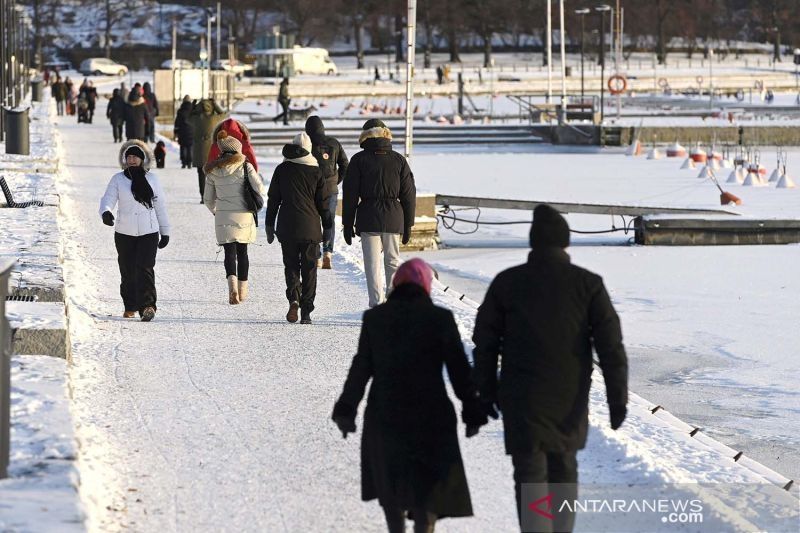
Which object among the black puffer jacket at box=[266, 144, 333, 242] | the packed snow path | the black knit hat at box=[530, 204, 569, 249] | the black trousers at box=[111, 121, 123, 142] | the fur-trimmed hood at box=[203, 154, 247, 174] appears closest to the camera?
the black knit hat at box=[530, 204, 569, 249]

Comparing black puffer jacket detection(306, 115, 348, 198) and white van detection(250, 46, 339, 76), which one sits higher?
white van detection(250, 46, 339, 76)

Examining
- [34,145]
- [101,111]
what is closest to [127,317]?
[34,145]

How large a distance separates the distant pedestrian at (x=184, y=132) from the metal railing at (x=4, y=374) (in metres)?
21.5

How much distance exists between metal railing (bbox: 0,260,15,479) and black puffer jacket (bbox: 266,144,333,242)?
5466 mm

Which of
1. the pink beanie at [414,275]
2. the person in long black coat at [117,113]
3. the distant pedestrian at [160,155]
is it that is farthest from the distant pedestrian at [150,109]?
the pink beanie at [414,275]

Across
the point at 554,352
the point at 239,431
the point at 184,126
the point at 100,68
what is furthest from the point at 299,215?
the point at 100,68

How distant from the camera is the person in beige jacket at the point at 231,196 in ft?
41.4

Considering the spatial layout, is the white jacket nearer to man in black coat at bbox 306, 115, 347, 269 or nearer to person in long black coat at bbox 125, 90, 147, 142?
man in black coat at bbox 306, 115, 347, 269

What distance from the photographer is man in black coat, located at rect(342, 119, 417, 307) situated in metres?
11.4

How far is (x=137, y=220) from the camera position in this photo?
1180cm

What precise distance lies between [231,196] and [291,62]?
274 ft

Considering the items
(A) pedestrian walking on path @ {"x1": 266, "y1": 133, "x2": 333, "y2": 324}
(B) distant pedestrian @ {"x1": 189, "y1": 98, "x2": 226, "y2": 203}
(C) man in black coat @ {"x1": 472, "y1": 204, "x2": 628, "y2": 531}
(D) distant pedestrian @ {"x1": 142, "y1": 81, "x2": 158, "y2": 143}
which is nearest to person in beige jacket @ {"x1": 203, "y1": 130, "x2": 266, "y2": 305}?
(A) pedestrian walking on path @ {"x1": 266, "y1": 133, "x2": 333, "y2": 324}

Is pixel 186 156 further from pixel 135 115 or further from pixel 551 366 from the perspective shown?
pixel 551 366

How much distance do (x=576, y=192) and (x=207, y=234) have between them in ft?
36.8
